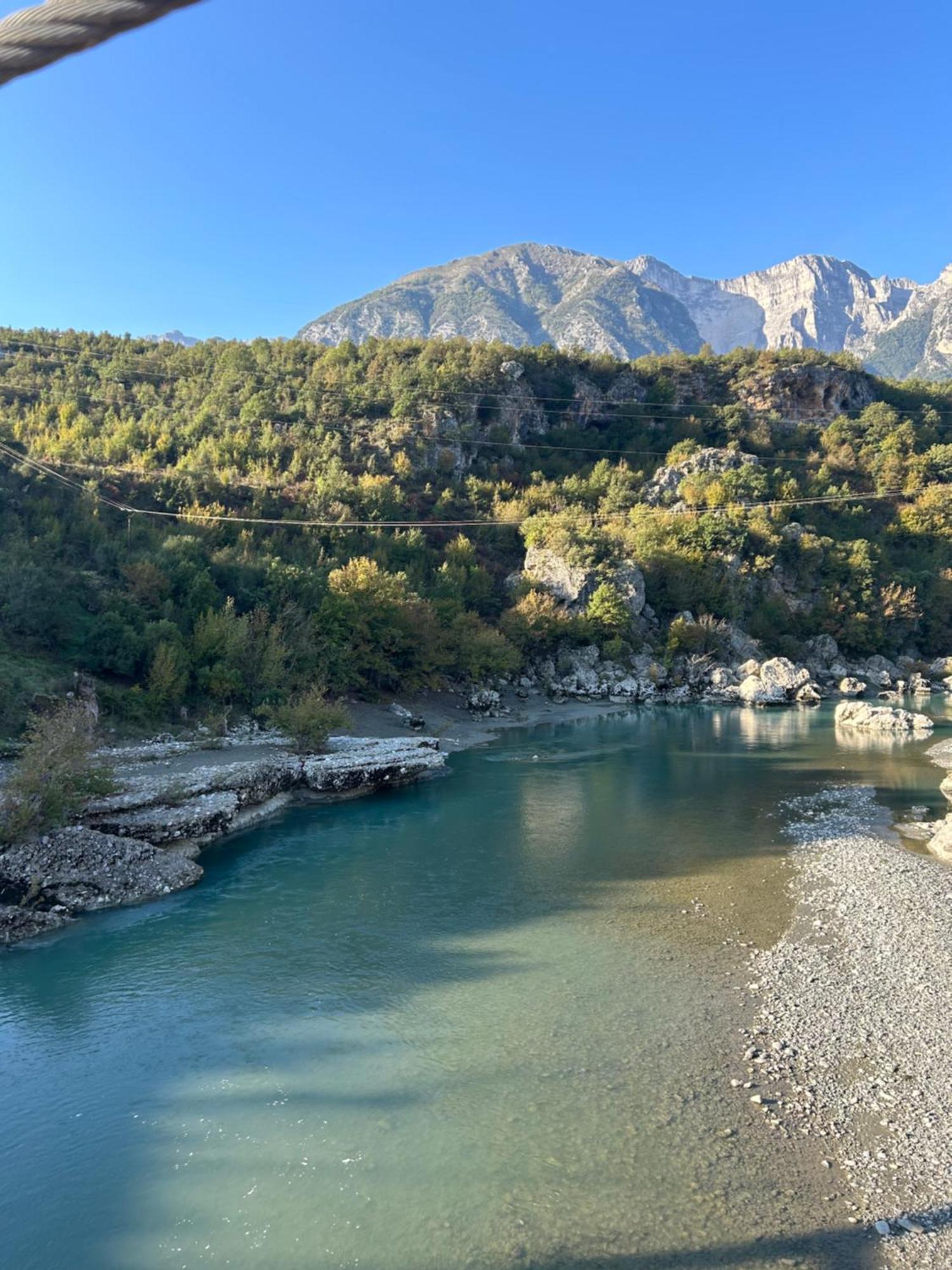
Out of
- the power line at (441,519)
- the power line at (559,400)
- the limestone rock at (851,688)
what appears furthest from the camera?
the power line at (559,400)

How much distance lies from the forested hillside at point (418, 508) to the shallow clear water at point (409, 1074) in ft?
44.9

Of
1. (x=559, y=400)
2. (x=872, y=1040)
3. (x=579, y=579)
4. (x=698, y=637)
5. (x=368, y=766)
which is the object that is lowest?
(x=872, y=1040)

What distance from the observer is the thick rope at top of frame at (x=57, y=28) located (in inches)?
62.4

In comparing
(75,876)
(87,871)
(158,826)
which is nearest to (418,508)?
(158,826)

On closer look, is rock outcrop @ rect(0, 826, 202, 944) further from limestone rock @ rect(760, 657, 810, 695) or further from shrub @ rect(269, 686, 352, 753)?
limestone rock @ rect(760, 657, 810, 695)

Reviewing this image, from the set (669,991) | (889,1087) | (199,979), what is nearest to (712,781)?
(669,991)

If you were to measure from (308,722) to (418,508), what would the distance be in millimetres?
A: 36773

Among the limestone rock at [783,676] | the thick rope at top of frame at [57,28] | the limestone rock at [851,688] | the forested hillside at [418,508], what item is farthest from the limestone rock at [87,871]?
the limestone rock at [851,688]

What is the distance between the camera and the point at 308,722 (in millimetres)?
23125

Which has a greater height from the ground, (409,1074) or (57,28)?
(57,28)

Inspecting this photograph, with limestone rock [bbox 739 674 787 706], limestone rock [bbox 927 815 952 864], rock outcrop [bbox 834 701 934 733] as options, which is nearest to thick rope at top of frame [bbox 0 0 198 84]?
limestone rock [bbox 927 815 952 864]

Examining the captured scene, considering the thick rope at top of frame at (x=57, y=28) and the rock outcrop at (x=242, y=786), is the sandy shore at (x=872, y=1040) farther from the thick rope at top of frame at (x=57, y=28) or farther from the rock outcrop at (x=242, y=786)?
the rock outcrop at (x=242, y=786)

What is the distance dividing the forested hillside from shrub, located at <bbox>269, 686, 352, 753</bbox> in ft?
14.0

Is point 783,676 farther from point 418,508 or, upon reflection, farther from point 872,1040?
point 872,1040
